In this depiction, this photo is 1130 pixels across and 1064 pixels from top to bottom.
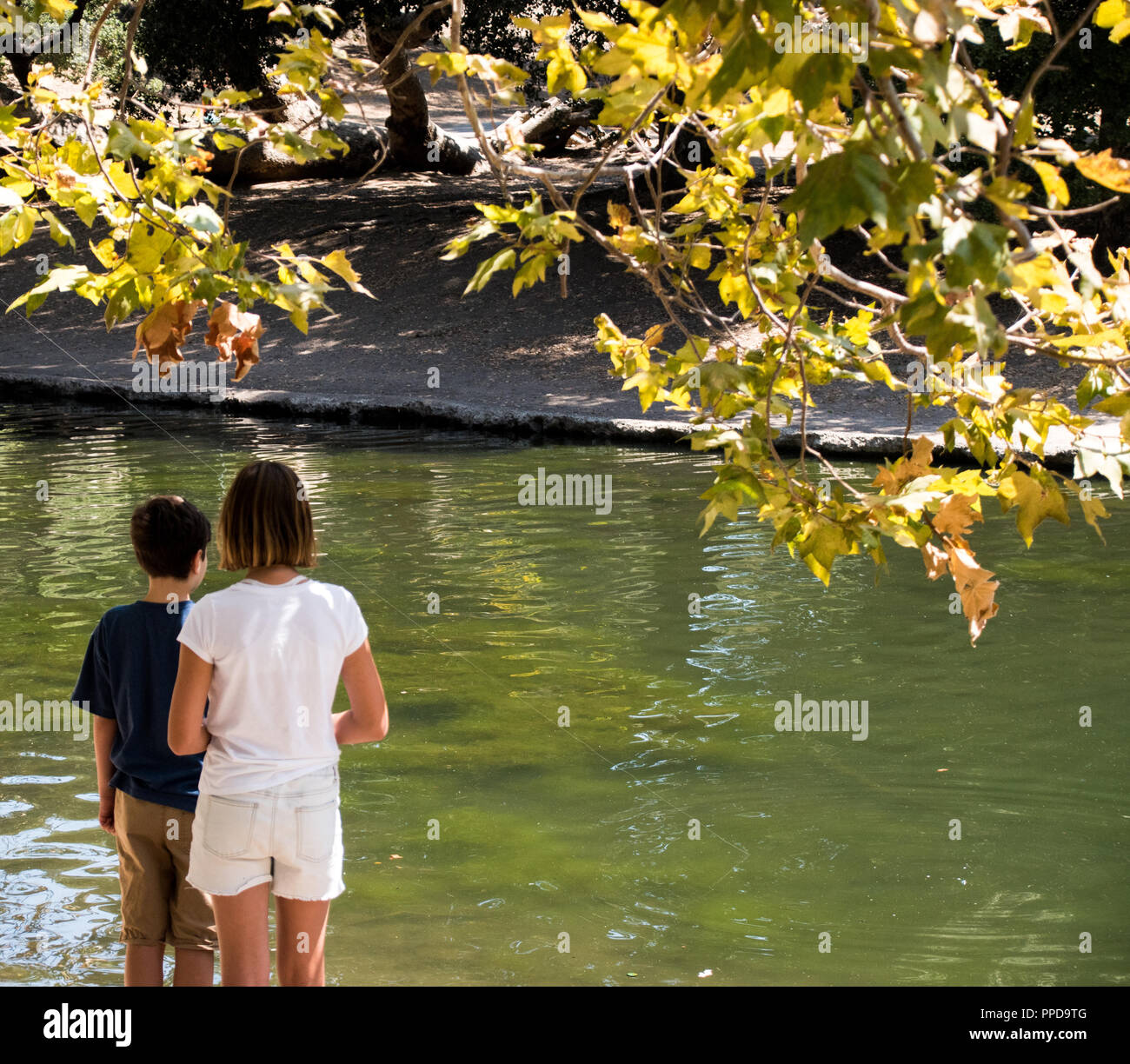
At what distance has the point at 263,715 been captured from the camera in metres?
3.29

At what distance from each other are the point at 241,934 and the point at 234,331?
1534 mm

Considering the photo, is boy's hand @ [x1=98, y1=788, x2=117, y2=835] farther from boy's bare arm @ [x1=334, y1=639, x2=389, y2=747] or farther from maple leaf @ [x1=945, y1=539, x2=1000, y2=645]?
maple leaf @ [x1=945, y1=539, x2=1000, y2=645]

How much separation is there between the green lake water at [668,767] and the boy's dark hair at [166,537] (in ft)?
5.86

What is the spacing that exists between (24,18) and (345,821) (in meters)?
3.69

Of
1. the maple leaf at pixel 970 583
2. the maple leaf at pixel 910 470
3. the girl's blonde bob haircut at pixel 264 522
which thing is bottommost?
the maple leaf at pixel 970 583

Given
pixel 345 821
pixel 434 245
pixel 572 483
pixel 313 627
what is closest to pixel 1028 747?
pixel 345 821

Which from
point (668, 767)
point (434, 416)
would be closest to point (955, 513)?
point (668, 767)

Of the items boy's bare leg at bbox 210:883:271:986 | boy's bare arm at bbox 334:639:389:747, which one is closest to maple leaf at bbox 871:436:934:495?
boy's bare arm at bbox 334:639:389:747

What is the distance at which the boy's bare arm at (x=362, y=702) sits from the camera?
11.1 feet

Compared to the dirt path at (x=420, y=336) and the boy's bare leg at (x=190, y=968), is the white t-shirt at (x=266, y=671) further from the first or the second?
the dirt path at (x=420, y=336)

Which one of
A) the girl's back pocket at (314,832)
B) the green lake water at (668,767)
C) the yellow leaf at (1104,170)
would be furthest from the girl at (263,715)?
the yellow leaf at (1104,170)

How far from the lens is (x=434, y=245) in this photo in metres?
26.3

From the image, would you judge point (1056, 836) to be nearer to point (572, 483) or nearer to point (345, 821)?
point (345, 821)

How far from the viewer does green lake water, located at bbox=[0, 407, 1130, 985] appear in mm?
4996
